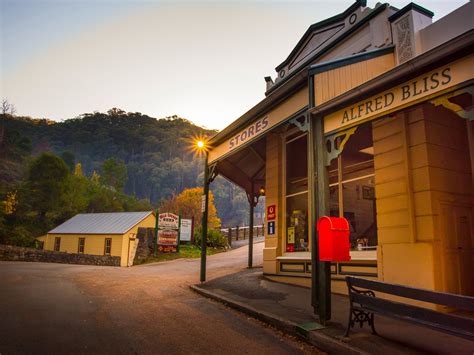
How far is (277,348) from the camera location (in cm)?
484

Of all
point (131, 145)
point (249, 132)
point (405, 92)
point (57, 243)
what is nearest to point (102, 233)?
point (57, 243)

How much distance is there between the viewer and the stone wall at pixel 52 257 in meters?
23.3

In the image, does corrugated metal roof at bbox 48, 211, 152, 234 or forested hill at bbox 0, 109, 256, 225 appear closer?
corrugated metal roof at bbox 48, 211, 152, 234

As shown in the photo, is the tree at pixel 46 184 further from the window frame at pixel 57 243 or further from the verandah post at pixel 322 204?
the verandah post at pixel 322 204

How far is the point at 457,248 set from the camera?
22.9 feet

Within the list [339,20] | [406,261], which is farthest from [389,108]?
[339,20]

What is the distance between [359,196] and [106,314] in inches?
256

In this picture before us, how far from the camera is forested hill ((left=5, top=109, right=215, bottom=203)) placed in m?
123

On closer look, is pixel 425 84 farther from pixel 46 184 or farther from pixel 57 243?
pixel 46 184

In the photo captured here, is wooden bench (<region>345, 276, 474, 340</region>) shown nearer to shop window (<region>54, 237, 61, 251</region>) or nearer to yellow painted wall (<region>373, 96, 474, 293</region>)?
yellow painted wall (<region>373, 96, 474, 293</region>)

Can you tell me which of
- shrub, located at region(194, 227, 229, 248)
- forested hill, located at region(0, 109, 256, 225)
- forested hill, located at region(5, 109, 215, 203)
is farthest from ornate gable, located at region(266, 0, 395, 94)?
forested hill, located at region(5, 109, 215, 203)

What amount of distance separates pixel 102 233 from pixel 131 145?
116368 mm

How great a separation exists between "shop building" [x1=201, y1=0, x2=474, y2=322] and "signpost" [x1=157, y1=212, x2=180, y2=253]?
51.2 ft

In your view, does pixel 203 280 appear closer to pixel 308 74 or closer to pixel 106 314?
pixel 106 314
